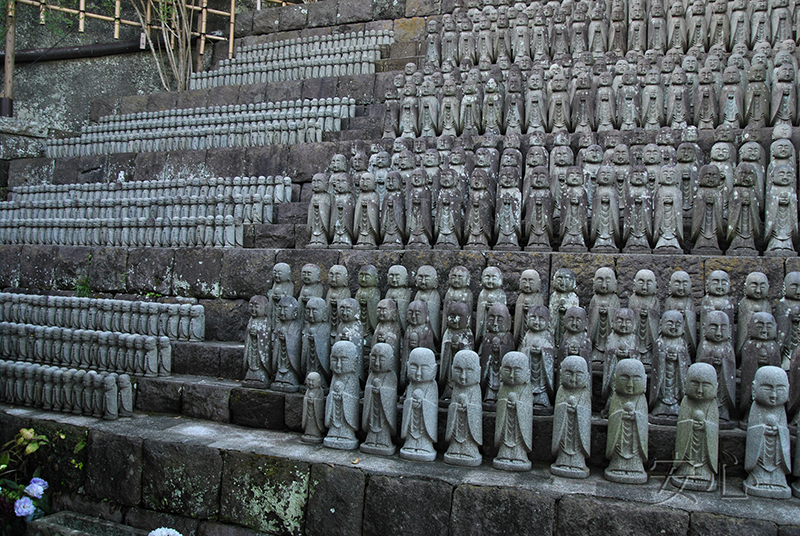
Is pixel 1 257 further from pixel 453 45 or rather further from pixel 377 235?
pixel 453 45

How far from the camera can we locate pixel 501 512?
14.1 feet

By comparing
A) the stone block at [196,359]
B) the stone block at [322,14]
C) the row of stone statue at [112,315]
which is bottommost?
the stone block at [196,359]

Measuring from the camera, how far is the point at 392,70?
1183cm

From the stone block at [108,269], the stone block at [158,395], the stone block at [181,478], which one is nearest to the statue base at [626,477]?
the stone block at [181,478]

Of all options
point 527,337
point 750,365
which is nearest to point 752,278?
point 750,365

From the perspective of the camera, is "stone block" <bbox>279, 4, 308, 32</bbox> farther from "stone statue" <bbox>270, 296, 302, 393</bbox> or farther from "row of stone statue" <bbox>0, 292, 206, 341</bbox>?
"stone statue" <bbox>270, 296, 302, 393</bbox>

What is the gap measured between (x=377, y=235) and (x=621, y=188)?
270cm

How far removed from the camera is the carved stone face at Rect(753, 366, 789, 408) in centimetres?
435

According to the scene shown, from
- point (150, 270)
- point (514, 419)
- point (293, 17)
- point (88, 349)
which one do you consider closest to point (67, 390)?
point (88, 349)

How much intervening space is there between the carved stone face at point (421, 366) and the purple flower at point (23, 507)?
3274 mm

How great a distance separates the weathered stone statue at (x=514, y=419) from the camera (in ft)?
15.4

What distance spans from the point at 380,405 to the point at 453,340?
2.78 feet

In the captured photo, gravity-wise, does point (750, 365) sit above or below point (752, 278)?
below

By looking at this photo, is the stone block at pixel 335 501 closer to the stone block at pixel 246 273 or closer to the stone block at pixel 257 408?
the stone block at pixel 257 408
